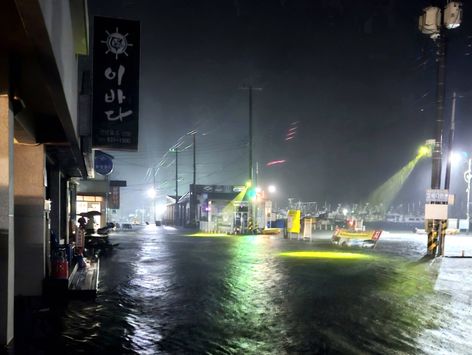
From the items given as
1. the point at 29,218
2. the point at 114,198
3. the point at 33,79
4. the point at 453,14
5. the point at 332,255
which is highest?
the point at 453,14

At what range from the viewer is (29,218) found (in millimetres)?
9453

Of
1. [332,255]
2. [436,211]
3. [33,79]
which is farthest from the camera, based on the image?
[332,255]

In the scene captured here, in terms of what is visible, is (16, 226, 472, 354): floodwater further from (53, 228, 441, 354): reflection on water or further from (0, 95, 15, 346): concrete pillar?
(0, 95, 15, 346): concrete pillar

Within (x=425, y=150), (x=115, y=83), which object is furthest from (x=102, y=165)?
(x=425, y=150)

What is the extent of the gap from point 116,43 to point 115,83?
3.09 ft

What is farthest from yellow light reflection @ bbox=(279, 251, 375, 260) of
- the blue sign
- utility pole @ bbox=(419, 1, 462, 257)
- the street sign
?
the blue sign

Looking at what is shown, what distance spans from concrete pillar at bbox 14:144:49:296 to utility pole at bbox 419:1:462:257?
1619 centimetres

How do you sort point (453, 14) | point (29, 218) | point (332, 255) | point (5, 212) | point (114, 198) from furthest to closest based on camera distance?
point (114, 198)
point (332, 255)
point (453, 14)
point (29, 218)
point (5, 212)

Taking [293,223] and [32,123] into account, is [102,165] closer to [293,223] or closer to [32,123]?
[293,223]

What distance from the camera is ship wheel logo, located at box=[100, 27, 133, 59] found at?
10.4 metres

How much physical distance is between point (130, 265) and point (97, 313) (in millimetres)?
7533

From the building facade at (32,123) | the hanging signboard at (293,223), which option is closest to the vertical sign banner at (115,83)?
the building facade at (32,123)

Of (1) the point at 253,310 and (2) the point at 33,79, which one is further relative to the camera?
(1) the point at 253,310

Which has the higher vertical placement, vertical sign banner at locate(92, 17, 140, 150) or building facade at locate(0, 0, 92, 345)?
vertical sign banner at locate(92, 17, 140, 150)
